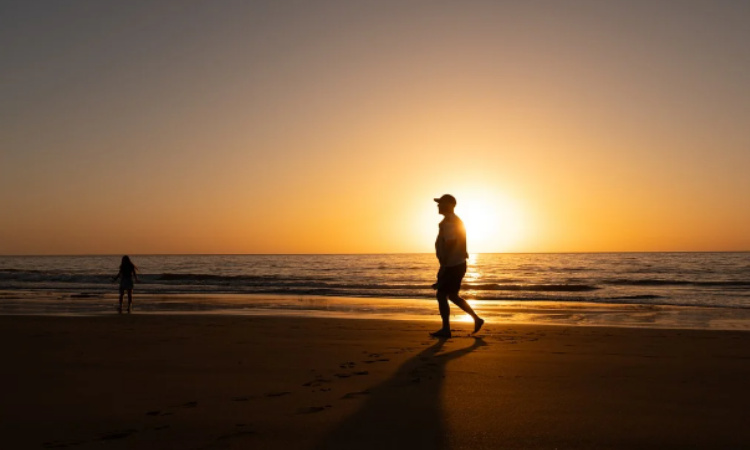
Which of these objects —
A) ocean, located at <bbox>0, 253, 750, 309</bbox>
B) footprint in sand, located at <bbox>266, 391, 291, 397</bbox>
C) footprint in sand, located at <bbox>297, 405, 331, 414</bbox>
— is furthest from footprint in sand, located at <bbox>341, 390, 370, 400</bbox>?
ocean, located at <bbox>0, 253, 750, 309</bbox>

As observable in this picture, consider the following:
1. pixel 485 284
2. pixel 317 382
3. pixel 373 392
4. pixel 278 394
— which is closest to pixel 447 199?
pixel 317 382

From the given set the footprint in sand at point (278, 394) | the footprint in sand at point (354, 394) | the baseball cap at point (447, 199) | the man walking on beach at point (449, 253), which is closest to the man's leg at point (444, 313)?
the man walking on beach at point (449, 253)

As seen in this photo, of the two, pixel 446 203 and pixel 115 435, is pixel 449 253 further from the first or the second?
pixel 115 435

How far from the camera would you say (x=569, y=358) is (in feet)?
22.1

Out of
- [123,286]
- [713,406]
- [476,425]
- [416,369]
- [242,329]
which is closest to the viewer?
[476,425]

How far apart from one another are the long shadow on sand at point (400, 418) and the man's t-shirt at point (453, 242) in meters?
2.78

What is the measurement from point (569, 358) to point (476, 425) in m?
3.22

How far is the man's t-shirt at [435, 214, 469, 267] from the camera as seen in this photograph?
8.47m

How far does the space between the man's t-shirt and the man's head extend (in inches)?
3.0

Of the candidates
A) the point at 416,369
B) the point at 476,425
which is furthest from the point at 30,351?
the point at 476,425

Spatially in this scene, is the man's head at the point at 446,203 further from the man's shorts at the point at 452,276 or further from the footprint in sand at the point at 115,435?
the footprint in sand at the point at 115,435

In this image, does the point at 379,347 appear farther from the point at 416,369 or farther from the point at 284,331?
the point at 284,331

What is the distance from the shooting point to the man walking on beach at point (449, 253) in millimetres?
8477

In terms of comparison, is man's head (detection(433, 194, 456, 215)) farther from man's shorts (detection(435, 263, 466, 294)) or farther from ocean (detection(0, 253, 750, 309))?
ocean (detection(0, 253, 750, 309))
